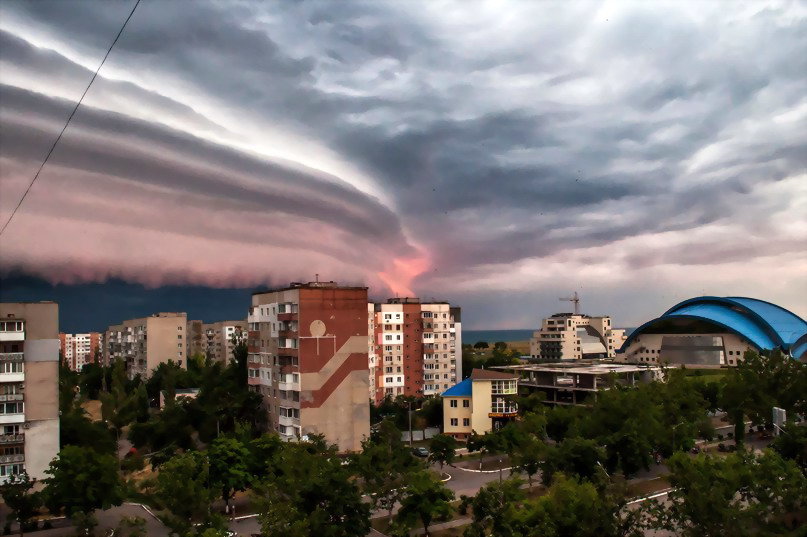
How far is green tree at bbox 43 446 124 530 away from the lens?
23875 millimetres

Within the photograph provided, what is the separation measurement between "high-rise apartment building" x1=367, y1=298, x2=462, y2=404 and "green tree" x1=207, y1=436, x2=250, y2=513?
26.5 meters

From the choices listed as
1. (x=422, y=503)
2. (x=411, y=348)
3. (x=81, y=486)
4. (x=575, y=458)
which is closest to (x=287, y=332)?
(x=81, y=486)

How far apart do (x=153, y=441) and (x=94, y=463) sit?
603 inches

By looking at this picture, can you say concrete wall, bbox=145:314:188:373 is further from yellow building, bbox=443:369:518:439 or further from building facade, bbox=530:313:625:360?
building facade, bbox=530:313:625:360

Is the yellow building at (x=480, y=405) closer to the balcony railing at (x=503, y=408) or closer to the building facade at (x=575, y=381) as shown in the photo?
the balcony railing at (x=503, y=408)

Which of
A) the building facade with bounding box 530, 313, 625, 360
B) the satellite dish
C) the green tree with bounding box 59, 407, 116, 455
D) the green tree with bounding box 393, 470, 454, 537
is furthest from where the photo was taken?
the building facade with bounding box 530, 313, 625, 360

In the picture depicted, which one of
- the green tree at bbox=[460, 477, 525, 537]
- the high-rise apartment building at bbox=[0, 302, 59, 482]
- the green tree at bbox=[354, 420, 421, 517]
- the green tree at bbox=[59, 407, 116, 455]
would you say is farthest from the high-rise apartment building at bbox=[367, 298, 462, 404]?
the green tree at bbox=[460, 477, 525, 537]

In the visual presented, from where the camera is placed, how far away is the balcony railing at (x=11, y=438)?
28.7m

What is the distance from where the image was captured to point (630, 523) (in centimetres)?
1712

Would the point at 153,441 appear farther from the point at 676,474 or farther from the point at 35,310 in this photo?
the point at 676,474

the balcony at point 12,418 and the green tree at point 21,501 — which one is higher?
the balcony at point 12,418

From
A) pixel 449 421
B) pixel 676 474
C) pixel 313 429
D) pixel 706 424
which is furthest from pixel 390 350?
pixel 676 474

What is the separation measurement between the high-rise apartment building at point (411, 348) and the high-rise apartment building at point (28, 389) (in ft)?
88.4

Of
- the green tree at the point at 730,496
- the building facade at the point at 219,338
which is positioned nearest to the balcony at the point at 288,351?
the green tree at the point at 730,496
